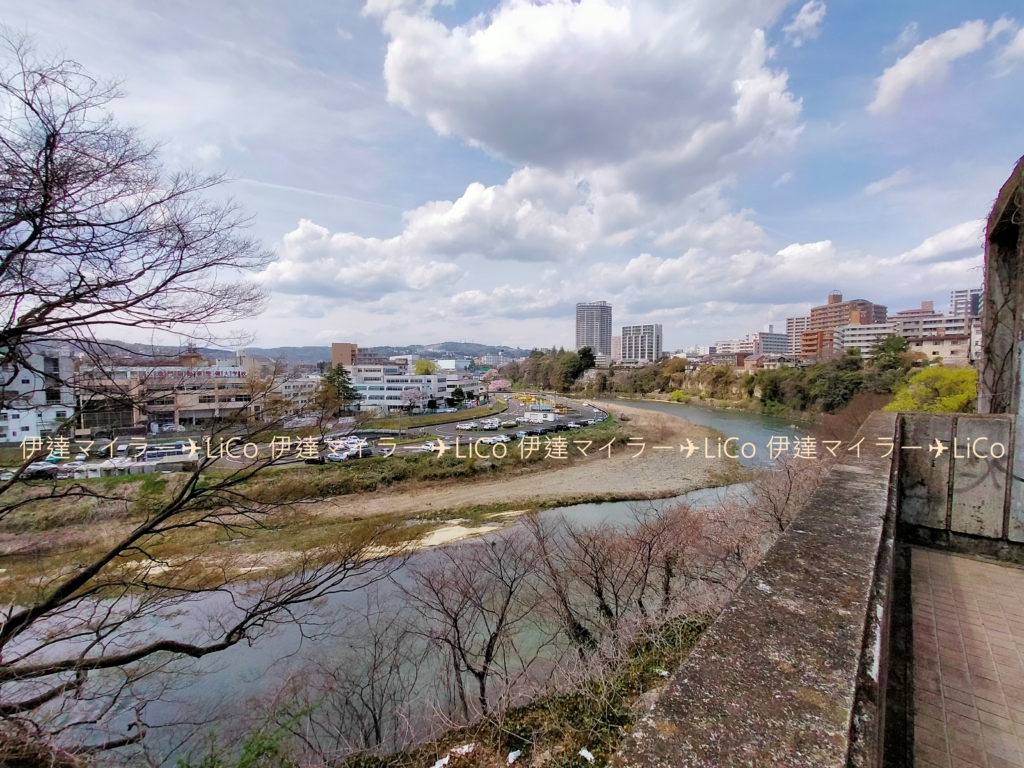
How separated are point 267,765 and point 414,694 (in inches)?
63.9

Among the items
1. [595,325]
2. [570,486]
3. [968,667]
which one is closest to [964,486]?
[968,667]

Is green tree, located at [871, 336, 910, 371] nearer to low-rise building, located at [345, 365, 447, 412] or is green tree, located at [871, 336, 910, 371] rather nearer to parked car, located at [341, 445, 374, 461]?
parked car, located at [341, 445, 374, 461]

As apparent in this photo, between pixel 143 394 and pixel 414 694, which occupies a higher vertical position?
pixel 143 394

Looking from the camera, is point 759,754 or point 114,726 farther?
point 114,726

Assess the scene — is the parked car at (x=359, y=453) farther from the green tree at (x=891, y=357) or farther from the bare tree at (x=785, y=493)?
the green tree at (x=891, y=357)

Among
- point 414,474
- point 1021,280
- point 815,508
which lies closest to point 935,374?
point 1021,280

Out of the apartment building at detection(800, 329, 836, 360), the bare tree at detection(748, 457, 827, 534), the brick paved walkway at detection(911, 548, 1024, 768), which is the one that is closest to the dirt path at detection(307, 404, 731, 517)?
the bare tree at detection(748, 457, 827, 534)

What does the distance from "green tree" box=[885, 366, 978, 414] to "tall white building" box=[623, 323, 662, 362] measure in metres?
77.6

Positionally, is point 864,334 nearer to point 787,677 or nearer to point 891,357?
point 891,357

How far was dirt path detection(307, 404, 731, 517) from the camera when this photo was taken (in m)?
14.3

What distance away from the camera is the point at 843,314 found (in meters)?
57.3

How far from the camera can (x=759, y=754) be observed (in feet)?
2.53

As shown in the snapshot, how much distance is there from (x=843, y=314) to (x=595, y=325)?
2295 inches

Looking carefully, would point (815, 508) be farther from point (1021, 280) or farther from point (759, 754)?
point (1021, 280)
